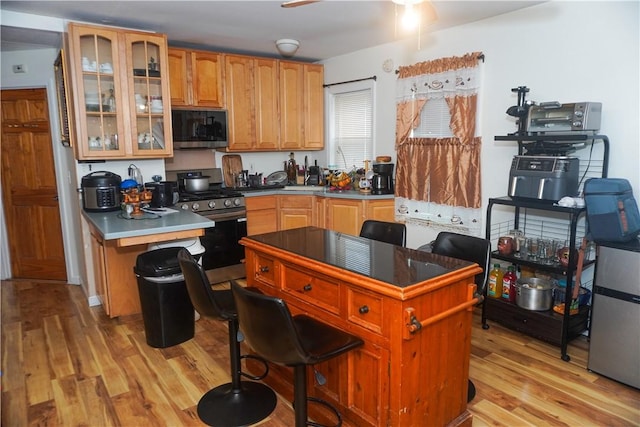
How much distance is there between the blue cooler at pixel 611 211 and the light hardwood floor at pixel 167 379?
2.94 ft

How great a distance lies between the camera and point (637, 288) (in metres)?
2.50

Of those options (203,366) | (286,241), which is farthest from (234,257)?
(286,241)

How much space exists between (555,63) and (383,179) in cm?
194

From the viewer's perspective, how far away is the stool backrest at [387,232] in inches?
112

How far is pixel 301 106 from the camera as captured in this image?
5.23m

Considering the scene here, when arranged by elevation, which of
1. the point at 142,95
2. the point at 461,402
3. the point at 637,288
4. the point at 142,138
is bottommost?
the point at 461,402

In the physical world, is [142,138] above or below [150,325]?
above

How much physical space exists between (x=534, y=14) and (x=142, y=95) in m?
3.29

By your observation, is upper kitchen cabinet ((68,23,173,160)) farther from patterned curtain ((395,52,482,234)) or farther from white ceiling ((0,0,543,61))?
patterned curtain ((395,52,482,234))

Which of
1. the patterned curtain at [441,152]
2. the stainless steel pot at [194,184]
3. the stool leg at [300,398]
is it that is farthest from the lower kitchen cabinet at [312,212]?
the stool leg at [300,398]

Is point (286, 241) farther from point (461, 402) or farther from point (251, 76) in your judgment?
point (251, 76)

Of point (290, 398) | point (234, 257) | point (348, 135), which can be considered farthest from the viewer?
point (348, 135)

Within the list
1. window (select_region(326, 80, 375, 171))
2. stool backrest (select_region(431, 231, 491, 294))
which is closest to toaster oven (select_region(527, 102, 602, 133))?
stool backrest (select_region(431, 231, 491, 294))

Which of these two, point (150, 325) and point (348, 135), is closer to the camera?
point (150, 325)
